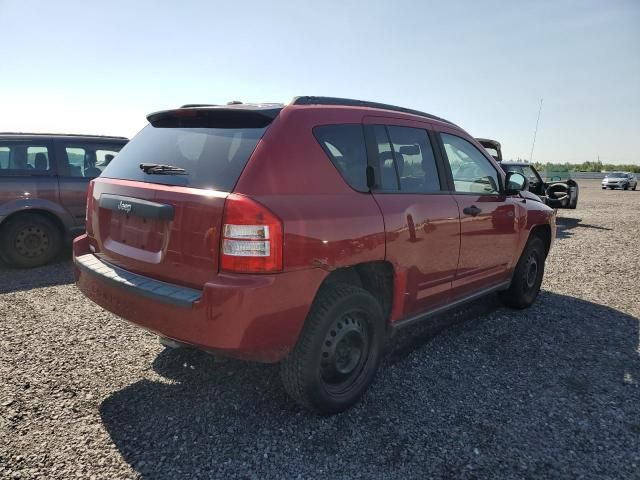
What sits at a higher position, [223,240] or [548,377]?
[223,240]

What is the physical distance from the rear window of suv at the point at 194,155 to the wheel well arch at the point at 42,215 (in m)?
3.78

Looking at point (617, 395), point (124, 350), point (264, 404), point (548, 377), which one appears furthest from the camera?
point (124, 350)

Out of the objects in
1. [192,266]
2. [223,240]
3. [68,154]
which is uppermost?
[68,154]

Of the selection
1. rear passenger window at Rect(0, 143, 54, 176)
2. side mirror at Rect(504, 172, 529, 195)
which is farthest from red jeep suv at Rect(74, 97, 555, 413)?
rear passenger window at Rect(0, 143, 54, 176)

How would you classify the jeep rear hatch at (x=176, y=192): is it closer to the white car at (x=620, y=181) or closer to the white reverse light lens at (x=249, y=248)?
the white reverse light lens at (x=249, y=248)

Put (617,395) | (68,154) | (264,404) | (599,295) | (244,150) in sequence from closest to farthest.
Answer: (244,150)
(264,404)
(617,395)
(599,295)
(68,154)

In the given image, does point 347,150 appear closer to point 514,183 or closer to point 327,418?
point 327,418

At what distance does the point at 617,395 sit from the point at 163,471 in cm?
297

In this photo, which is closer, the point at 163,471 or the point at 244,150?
the point at 163,471

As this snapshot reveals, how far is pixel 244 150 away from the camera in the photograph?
2291mm

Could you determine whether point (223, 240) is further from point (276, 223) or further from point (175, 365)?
point (175, 365)

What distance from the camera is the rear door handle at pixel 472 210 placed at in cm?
343

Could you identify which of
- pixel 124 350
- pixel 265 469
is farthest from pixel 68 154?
pixel 265 469

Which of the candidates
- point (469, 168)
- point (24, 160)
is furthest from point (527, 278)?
point (24, 160)
